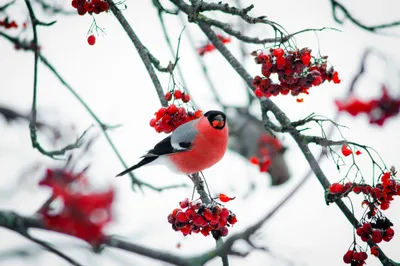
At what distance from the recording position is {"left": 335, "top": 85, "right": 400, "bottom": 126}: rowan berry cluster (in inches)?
178

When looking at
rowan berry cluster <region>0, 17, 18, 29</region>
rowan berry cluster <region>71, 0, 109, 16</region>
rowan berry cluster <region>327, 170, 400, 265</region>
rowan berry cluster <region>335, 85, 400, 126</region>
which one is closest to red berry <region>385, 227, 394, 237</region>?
rowan berry cluster <region>327, 170, 400, 265</region>

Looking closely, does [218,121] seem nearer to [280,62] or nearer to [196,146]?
[196,146]

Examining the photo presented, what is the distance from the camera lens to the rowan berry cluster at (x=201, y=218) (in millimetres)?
1842

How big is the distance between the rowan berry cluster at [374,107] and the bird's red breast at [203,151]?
239 centimetres

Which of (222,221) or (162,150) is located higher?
(162,150)

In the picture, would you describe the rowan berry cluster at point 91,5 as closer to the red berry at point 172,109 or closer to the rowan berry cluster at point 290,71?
the red berry at point 172,109

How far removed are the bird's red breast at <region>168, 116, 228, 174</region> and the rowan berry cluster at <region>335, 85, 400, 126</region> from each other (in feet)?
7.83

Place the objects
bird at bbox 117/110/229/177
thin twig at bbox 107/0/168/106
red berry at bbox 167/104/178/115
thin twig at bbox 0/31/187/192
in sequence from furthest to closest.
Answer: thin twig at bbox 0/31/187/192 < bird at bbox 117/110/229/177 < thin twig at bbox 107/0/168/106 < red berry at bbox 167/104/178/115

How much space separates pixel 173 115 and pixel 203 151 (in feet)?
1.20

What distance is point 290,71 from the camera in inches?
79.0

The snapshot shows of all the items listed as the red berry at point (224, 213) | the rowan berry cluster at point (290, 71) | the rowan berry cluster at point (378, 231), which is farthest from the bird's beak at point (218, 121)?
the rowan berry cluster at point (378, 231)

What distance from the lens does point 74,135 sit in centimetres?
303

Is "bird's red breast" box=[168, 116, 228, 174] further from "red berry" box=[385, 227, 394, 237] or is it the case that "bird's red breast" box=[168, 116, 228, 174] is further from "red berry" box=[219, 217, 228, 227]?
"red berry" box=[385, 227, 394, 237]

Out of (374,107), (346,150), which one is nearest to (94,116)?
(346,150)
